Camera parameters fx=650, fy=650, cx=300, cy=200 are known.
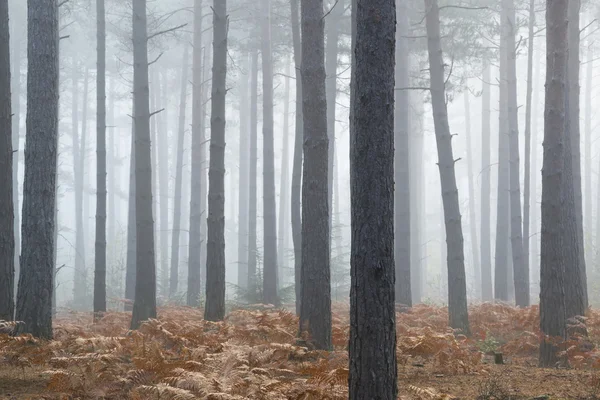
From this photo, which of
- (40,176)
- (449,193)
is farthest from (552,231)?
(40,176)

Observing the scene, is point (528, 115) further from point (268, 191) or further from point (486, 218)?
point (486, 218)

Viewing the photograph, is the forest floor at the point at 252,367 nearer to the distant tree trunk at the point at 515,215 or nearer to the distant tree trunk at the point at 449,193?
the distant tree trunk at the point at 449,193

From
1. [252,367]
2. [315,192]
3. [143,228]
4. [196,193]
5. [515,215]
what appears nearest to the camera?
[252,367]

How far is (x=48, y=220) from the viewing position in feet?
29.0

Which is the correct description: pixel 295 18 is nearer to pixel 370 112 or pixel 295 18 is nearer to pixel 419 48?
pixel 419 48

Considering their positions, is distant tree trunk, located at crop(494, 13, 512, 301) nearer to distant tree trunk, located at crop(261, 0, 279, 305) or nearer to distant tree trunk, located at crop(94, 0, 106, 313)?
distant tree trunk, located at crop(261, 0, 279, 305)

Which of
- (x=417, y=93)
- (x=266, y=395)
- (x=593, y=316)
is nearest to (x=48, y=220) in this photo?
(x=266, y=395)

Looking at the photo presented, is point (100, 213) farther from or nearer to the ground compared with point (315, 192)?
farther from the ground

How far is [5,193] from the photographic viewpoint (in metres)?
9.81

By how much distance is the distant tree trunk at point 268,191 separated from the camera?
18375 mm

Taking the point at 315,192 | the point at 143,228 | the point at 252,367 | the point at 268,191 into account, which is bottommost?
the point at 252,367

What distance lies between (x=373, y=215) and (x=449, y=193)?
8.63 m

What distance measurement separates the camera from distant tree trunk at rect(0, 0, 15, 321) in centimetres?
940

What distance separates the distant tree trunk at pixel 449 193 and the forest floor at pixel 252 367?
177cm
